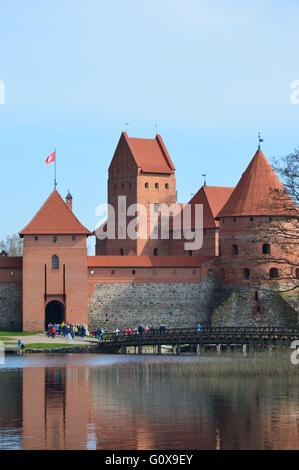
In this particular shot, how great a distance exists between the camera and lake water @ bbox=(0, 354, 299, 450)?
23.8 metres

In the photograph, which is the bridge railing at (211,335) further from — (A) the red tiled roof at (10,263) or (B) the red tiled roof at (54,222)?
(A) the red tiled roof at (10,263)

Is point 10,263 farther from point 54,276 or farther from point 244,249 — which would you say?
point 244,249

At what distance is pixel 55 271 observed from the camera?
185 feet

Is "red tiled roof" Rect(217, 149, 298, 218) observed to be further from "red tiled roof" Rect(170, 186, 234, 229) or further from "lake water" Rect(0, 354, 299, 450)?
"lake water" Rect(0, 354, 299, 450)

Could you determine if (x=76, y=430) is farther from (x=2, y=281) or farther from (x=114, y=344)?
(x=2, y=281)

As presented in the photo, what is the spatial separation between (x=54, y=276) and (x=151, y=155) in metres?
15.4

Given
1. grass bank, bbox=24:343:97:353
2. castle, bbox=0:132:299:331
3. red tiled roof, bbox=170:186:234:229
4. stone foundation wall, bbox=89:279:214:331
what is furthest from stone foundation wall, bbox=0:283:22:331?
red tiled roof, bbox=170:186:234:229

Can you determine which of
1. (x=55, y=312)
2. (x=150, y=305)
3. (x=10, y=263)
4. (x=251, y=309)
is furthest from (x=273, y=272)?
(x=10, y=263)

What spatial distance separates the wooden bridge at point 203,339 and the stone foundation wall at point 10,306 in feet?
23.7

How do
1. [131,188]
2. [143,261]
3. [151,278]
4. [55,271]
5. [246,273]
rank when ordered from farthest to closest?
[131,188], [143,261], [151,278], [246,273], [55,271]

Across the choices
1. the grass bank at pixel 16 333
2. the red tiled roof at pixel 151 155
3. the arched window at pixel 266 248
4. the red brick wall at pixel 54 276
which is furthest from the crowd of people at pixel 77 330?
the red tiled roof at pixel 151 155

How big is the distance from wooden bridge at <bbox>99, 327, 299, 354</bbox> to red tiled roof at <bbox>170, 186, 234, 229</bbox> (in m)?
14.9

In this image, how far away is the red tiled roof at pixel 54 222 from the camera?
186 ft
